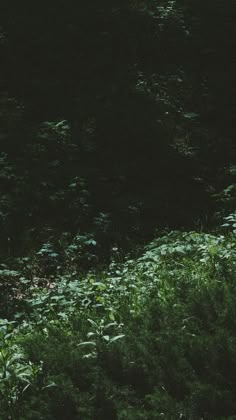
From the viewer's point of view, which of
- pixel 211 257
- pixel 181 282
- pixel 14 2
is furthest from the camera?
pixel 14 2

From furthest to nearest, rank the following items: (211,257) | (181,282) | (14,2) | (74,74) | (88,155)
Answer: (14,2), (74,74), (88,155), (211,257), (181,282)

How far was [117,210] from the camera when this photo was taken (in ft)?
31.4

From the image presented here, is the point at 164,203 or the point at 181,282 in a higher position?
the point at 164,203

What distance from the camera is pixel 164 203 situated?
10000mm

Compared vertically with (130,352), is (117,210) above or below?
above

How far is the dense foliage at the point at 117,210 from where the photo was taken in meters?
4.29

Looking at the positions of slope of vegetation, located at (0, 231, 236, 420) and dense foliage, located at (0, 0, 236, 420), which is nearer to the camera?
slope of vegetation, located at (0, 231, 236, 420)

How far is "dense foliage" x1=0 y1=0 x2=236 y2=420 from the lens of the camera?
4.29 metres

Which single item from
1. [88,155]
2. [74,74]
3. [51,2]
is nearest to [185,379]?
[88,155]

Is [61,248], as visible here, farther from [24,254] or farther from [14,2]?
[14,2]

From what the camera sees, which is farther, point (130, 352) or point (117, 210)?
point (117, 210)

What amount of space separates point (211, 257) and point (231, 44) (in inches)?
371

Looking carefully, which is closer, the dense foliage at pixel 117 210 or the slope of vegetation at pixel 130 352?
the slope of vegetation at pixel 130 352

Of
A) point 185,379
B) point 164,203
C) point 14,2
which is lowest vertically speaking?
point 185,379
